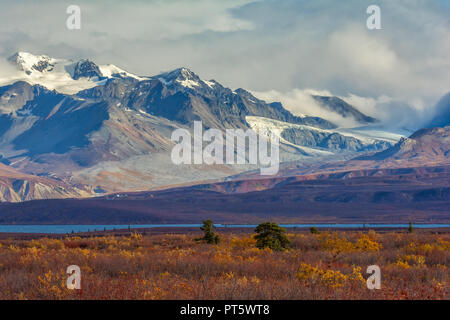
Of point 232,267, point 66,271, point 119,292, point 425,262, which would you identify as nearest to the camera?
point 119,292

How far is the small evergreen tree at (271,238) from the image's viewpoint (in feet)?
116

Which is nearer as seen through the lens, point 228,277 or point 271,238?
point 228,277

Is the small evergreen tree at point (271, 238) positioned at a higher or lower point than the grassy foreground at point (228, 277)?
higher

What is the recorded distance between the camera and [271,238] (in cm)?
3591

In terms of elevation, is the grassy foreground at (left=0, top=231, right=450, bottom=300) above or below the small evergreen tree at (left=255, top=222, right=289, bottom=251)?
below

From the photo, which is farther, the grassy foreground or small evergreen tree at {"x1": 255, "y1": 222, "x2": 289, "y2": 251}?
small evergreen tree at {"x1": 255, "y1": 222, "x2": 289, "y2": 251}

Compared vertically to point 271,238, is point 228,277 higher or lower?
lower

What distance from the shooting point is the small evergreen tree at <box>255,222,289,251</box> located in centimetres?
3521

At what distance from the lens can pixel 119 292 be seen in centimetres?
1722
